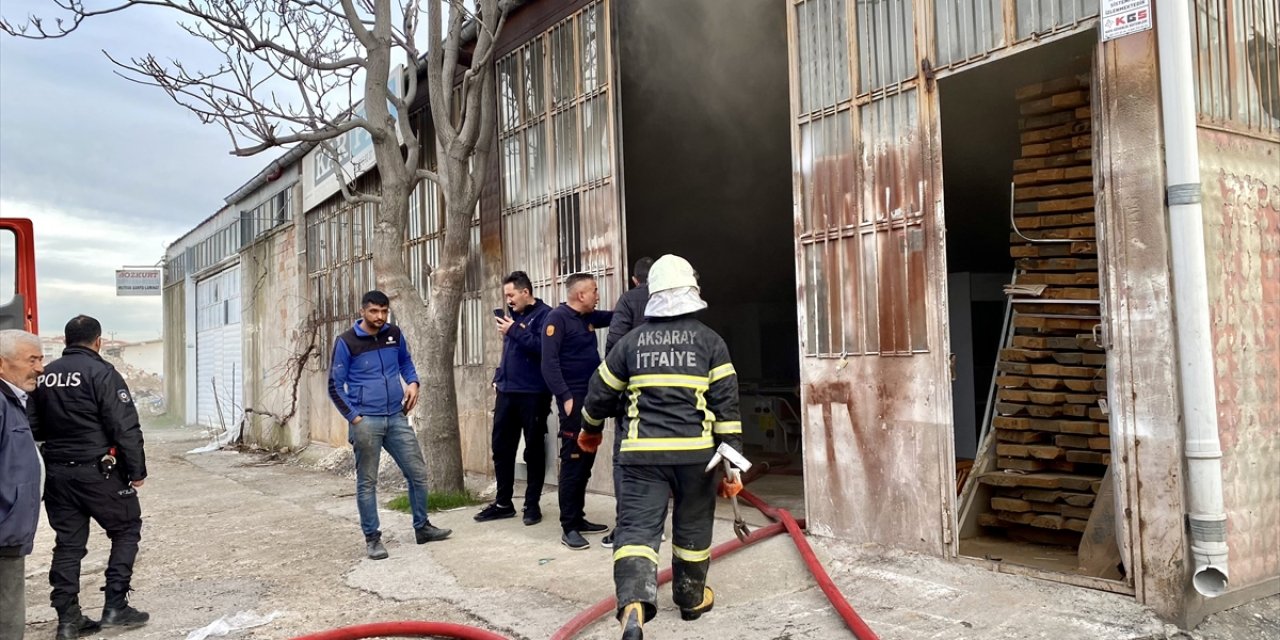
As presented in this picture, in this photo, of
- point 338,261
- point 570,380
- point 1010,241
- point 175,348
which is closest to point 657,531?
point 570,380

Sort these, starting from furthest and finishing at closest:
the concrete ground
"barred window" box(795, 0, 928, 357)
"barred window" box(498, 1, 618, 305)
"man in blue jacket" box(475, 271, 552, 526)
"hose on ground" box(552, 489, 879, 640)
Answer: "barred window" box(498, 1, 618, 305)
"man in blue jacket" box(475, 271, 552, 526)
"barred window" box(795, 0, 928, 357)
the concrete ground
"hose on ground" box(552, 489, 879, 640)

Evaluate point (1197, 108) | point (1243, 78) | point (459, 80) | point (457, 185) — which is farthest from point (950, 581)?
point (459, 80)

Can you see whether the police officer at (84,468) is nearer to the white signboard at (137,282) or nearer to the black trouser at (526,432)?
the black trouser at (526,432)

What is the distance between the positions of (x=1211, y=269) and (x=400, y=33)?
25.3 feet

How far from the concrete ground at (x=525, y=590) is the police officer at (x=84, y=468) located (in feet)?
0.87

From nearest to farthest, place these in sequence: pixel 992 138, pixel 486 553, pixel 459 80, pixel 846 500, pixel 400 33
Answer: pixel 846 500 < pixel 486 553 < pixel 992 138 < pixel 400 33 < pixel 459 80

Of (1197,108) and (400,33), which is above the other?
(400,33)

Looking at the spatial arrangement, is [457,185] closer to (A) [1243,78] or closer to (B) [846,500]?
(B) [846,500]

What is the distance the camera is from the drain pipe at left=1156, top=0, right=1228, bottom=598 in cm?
406

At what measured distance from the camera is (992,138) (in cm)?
806

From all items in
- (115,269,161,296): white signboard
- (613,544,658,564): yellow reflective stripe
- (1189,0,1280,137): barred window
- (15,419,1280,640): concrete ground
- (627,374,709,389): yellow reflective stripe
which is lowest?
(15,419,1280,640): concrete ground

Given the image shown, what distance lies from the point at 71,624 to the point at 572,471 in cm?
309

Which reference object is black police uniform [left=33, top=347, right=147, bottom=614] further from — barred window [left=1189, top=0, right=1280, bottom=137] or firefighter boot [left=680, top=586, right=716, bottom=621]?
barred window [left=1189, top=0, right=1280, bottom=137]

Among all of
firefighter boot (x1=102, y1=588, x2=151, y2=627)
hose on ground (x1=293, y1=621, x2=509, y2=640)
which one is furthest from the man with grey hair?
hose on ground (x1=293, y1=621, x2=509, y2=640)
